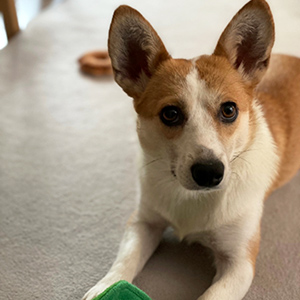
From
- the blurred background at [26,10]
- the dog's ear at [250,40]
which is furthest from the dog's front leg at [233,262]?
the blurred background at [26,10]

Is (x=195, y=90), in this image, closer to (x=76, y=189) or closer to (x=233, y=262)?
(x=233, y=262)

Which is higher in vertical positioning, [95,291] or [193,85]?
[193,85]

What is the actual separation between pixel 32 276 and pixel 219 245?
73 cm

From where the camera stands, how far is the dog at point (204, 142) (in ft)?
4.46

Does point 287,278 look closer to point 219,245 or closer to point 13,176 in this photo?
point 219,245

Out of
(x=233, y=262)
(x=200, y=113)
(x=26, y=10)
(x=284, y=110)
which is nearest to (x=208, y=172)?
(x=200, y=113)

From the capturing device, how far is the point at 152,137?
1.46 metres

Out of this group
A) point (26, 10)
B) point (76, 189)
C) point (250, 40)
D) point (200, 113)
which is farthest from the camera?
point (26, 10)

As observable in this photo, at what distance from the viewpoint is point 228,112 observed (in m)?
1.39

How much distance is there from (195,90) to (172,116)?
12 cm

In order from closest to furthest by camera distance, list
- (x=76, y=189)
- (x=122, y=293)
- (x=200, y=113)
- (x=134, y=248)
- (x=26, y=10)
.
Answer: (x=122, y=293), (x=200, y=113), (x=134, y=248), (x=76, y=189), (x=26, y=10)

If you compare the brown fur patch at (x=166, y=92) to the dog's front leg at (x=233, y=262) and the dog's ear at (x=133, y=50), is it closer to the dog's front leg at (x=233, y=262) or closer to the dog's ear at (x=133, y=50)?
the dog's ear at (x=133, y=50)

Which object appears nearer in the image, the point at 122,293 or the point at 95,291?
the point at 122,293

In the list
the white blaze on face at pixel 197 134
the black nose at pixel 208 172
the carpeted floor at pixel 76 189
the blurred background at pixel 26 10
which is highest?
the white blaze on face at pixel 197 134
